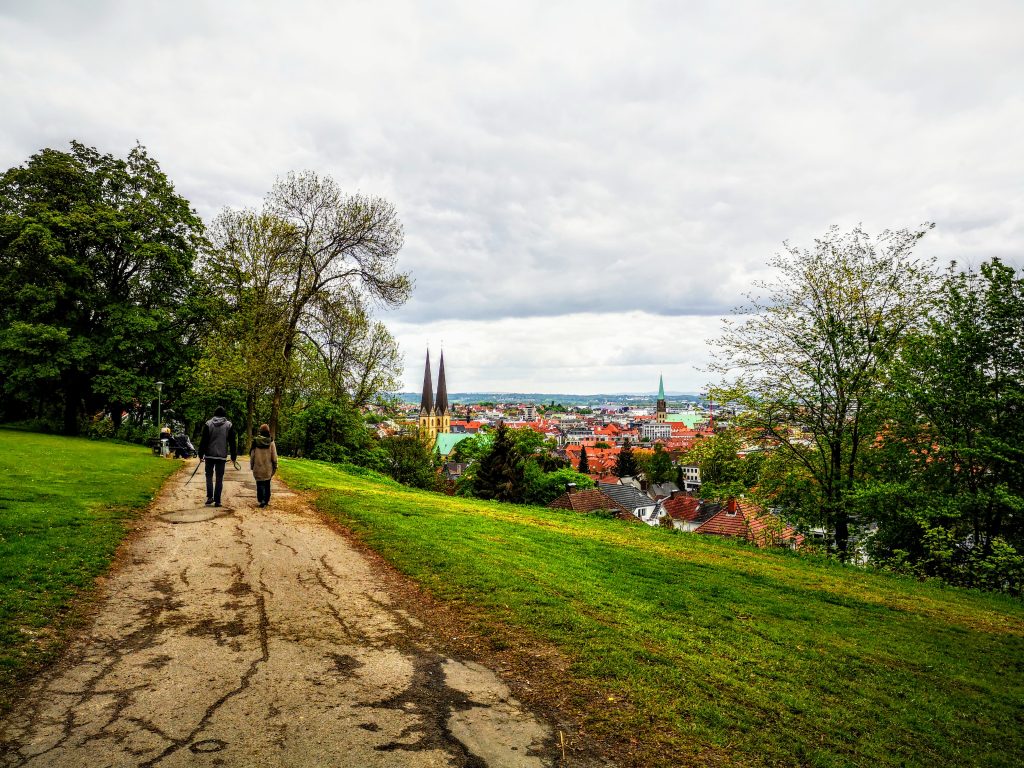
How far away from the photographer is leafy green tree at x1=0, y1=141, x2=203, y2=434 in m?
25.4

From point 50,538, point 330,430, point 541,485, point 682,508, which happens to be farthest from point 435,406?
point 50,538

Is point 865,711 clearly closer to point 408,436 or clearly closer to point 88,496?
point 88,496

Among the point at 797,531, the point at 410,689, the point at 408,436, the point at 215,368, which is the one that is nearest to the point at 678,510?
the point at 408,436

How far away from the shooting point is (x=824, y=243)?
1948 cm

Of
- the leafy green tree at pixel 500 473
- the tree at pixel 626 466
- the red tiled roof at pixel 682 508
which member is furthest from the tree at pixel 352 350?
the tree at pixel 626 466

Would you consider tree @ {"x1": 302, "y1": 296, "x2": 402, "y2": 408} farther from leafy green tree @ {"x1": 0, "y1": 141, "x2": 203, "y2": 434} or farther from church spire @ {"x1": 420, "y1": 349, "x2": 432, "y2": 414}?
church spire @ {"x1": 420, "y1": 349, "x2": 432, "y2": 414}

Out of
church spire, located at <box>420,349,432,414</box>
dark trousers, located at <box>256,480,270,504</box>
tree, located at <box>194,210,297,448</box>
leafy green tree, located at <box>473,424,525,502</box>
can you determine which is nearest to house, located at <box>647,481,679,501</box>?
church spire, located at <box>420,349,432,414</box>

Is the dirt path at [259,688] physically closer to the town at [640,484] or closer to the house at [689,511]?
the town at [640,484]

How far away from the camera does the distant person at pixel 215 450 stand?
11508mm

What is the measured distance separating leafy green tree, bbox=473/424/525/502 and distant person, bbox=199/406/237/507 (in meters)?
28.5

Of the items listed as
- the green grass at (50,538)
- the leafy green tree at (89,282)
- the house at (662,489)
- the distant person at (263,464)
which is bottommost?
the house at (662,489)

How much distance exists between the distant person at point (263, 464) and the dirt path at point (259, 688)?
14.7ft

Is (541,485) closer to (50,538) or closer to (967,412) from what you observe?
(967,412)

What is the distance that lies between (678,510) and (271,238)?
199ft
